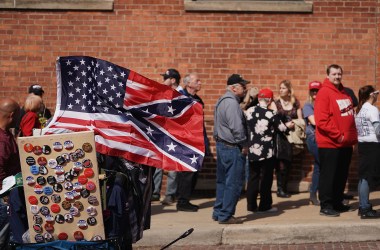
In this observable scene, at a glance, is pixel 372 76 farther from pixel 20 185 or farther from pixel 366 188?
pixel 20 185

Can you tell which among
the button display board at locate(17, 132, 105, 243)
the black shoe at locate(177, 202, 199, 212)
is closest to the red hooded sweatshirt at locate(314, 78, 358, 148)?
the black shoe at locate(177, 202, 199, 212)

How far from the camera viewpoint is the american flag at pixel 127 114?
243 inches

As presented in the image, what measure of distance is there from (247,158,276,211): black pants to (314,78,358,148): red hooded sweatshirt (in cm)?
111

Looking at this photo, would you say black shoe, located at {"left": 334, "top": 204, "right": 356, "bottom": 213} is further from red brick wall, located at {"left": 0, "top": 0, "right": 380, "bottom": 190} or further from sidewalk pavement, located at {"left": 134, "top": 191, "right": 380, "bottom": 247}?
red brick wall, located at {"left": 0, "top": 0, "right": 380, "bottom": 190}

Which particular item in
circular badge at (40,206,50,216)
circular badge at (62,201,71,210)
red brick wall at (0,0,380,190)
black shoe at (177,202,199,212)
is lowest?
black shoe at (177,202,199,212)

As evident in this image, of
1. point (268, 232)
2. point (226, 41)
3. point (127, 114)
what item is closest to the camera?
point (127, 114)

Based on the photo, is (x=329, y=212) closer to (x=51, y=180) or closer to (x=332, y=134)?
(x=332, y=134)

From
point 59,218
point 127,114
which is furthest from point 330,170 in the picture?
point 59,218

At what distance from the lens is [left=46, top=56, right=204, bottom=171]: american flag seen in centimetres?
618

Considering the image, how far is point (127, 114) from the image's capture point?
644cm

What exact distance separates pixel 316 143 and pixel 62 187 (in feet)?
20.4

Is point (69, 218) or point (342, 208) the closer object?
point (69, 218)

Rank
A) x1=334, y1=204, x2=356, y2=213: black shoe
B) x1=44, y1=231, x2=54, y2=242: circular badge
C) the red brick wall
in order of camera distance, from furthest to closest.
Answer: the red brick wall < x1=334, y1=204, x2=356, y2=213: black shoe < x1=44, y1=231, x2=54, y2=242: circular badge

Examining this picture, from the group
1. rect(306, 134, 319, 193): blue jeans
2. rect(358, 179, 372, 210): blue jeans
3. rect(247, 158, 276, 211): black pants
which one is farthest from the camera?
rect(306, 134, 319, 193): blue jeans
